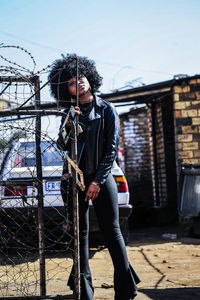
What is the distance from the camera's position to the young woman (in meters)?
2.87

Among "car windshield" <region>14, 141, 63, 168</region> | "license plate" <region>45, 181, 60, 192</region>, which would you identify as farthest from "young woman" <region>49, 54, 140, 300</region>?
"license plate" <region>45, 181, 60, 192</region>

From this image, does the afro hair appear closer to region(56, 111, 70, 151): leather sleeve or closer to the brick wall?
region(56, 111, 70, 151): leather sleeve

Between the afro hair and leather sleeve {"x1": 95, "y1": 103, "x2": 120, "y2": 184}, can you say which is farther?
the afro hair

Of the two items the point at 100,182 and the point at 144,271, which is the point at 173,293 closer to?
the point at 144,271

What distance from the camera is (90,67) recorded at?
11.3ft

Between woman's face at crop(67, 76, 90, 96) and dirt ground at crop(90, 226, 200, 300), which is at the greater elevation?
woman's face at crop(67, 76, 90, 96)

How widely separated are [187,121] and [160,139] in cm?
217

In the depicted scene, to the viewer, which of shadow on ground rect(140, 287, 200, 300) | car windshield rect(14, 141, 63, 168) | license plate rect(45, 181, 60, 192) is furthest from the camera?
license plate rect(45, 181, 60, 192)

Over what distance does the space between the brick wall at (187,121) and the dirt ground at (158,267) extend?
158 centimetres

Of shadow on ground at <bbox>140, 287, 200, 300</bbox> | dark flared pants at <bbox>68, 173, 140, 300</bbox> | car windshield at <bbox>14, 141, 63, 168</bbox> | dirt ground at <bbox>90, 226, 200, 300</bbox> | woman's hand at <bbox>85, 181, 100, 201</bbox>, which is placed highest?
car windshield at <bbox>14, 141, 63, 168</bbox>

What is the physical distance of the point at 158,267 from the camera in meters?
4.74

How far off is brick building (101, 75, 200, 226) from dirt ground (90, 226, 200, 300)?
1.71 metres

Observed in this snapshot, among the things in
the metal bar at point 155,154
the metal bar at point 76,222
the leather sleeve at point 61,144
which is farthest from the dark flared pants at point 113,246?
the metal bar at point 155,154

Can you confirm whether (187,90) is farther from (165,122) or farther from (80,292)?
(80,292)
